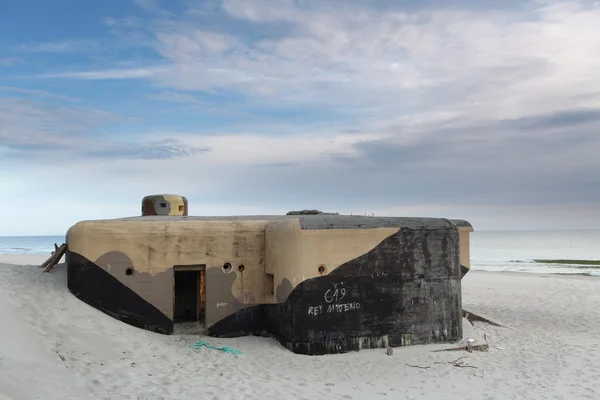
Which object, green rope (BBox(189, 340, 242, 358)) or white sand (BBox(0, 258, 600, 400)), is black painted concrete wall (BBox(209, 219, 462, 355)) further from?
green rope (BBox(189, 340, 242, 358))

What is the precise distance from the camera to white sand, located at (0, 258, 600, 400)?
7062mm

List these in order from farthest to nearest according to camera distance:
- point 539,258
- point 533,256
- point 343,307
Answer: point 533,256
point 539,258
point 343,307

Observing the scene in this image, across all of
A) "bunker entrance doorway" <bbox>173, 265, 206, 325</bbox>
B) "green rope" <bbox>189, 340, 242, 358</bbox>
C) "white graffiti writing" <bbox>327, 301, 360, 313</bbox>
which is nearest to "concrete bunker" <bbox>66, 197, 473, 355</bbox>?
"white graffiti writing" <bbox>327, 301, 360, 313</bbox>

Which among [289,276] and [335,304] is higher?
[289,276]

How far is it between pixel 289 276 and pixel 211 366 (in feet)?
7.66

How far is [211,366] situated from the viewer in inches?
346

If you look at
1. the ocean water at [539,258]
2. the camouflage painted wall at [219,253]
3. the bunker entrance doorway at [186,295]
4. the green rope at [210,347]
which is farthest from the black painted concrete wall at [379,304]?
the ocean water at [539,258]

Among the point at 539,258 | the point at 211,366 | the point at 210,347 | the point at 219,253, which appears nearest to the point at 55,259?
the point at 219,253

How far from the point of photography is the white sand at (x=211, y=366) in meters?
7.06

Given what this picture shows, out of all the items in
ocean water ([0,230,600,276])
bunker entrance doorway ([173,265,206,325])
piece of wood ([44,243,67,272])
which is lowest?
ocean water ([0,230,600,276])

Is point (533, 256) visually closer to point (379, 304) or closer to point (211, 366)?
point (379, 304)

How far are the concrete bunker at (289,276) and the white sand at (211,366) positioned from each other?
0.43 meters

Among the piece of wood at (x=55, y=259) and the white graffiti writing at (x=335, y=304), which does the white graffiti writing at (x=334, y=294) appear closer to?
the white graffiti writing at (x=335, y=304)

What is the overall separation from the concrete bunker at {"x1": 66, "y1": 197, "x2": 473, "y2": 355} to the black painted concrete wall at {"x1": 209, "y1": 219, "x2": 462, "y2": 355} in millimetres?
22
